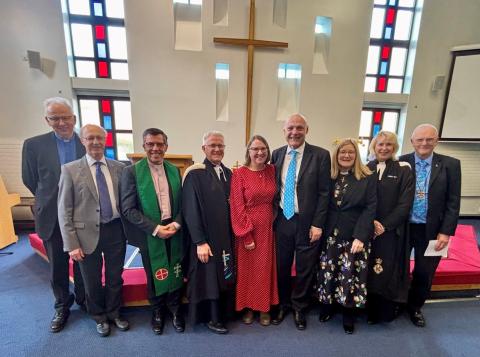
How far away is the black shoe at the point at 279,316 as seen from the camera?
1.90 metres

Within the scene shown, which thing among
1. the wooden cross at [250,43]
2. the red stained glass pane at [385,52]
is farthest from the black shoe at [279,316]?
the red stained glass pane at [385,52]

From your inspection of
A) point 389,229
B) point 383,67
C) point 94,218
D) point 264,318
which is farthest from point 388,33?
point 94,218

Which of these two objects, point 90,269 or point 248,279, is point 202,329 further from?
point 90,269

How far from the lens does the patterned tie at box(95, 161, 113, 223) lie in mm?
1606

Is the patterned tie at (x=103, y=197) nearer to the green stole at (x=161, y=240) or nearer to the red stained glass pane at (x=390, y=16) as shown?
the green stole at (x=161, y=240)

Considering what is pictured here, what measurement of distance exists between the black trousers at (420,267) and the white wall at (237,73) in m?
2.63

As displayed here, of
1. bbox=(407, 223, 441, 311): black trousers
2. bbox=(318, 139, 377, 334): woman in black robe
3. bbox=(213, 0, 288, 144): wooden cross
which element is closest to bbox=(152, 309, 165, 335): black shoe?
bbox=(318, 139, 377, 334): woman in black robe

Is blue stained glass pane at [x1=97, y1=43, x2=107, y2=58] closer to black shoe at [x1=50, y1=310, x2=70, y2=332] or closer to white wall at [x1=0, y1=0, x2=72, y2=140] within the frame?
white wall at [x1=0, y1=0, x2=72, y2=140]

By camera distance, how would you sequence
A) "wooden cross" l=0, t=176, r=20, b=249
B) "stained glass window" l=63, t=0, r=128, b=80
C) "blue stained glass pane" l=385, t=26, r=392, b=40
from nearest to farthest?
"wooden cross" l=0, t=176, r=20, b=249, "stained glass window" l=63, t=0, r=128, b=80, "blue stained glass pane" l=385, t=26, r=392, b=40

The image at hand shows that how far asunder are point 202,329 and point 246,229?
36.7 inches

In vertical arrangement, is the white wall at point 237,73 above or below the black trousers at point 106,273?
above

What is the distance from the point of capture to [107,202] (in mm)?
1617

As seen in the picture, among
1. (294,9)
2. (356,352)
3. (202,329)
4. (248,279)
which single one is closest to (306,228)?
(248,279)

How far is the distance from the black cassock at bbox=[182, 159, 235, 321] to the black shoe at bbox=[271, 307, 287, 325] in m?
0.53
